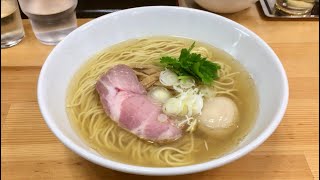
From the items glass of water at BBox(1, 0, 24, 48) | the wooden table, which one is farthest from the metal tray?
glass of water at BBox(1, 0, 24, 48)

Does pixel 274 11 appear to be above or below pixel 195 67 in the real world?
below

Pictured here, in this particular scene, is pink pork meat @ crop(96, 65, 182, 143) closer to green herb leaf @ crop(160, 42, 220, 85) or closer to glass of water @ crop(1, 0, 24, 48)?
green herb leaf @ crop(160, 42, 220, 85)

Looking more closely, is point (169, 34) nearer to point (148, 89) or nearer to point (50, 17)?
point (148, 89)

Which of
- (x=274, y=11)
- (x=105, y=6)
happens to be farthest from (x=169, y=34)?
(x=274, y=11)

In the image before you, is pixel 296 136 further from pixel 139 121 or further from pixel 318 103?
pixel 139 121

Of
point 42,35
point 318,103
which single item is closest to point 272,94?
point 318,103

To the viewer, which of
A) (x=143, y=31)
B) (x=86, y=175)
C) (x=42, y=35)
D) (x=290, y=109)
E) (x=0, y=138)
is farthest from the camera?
(x=42, y=35)
